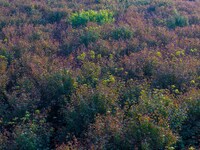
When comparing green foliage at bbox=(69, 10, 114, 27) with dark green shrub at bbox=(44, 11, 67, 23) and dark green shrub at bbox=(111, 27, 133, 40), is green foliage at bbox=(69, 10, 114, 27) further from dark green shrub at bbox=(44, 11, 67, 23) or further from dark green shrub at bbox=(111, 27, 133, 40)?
dark green shrub at bbox=(111, 27, 133, 40)

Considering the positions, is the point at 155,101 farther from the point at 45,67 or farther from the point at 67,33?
the point at 67,33

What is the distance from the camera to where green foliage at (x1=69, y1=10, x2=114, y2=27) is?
39.7ft

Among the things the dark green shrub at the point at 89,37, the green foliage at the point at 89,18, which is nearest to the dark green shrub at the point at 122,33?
the dark green shrub at the point at 89,37

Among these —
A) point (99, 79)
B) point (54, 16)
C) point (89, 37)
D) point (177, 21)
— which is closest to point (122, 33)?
point (89, 37)

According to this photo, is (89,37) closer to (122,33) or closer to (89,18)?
(122,33)

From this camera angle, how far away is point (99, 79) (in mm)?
7625

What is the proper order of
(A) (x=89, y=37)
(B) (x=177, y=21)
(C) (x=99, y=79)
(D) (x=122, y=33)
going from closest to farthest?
1. (C) (x=99, y=79)
2. (A) (x=89, y=37)
3. (D) (x=122, y=33)
4. (B) (x=177, y=21)

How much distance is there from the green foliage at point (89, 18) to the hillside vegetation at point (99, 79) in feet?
0.12

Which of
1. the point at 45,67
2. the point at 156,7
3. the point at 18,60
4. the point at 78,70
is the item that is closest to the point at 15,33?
the point at 18,60

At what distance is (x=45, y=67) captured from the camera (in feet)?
27.1

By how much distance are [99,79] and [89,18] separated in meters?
5.20

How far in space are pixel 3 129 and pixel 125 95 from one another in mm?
2590

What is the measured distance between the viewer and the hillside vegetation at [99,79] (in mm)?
5586

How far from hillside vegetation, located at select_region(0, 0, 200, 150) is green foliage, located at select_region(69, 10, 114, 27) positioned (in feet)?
0.12
